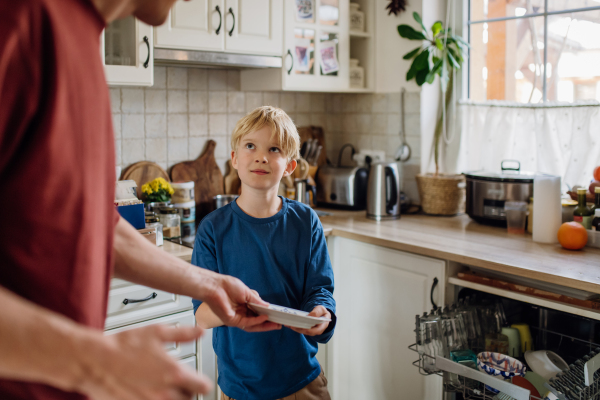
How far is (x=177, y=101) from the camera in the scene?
101 inches

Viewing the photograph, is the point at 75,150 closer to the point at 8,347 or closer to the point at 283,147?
the point at 8,347

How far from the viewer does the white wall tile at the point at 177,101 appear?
253 centimetres

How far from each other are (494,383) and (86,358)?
51.2 inches

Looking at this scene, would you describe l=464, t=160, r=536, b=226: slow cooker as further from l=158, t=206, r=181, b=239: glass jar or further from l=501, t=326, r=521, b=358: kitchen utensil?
l=158, t=206, r=181, b=239: glass jar

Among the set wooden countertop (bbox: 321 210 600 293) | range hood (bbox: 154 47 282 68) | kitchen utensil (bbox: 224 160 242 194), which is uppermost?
range hood (bbox: 154 47 282 68)

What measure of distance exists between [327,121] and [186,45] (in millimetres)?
1184

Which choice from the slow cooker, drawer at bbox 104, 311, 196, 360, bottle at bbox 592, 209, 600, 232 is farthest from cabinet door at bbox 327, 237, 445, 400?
drawer at bbox 104, 311, 196, 360

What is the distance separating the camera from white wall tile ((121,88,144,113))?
2383mm

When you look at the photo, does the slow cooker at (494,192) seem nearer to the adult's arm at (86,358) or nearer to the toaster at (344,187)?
the toaster at (344,187)

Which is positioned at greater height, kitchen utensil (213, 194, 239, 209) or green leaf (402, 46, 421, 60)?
green leaf (402, 46, 421, 60)

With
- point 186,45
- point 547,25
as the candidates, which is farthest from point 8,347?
point 547,25

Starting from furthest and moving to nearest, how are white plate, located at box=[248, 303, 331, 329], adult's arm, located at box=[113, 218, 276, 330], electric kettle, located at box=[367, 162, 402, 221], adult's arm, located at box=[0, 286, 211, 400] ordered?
electric kettle, located at box=[367, 162, 402, 221] → white plate, located at box=[248, 303, 331, 329] → adult's arm, located at box=[113, 218, 276, 330] → adult's arm, located at box=[0, 286, 211, 400]

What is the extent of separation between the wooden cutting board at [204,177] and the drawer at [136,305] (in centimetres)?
69

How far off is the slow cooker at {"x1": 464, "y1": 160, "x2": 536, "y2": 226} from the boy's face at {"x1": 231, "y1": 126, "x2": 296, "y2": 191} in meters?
1.19
